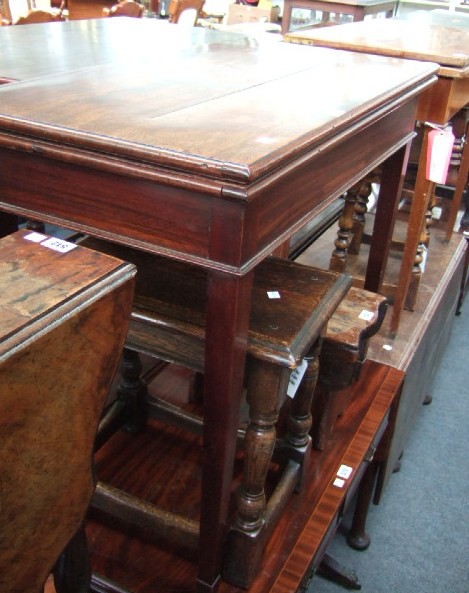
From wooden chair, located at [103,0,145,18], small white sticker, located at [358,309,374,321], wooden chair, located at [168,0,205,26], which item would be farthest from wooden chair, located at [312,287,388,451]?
wooden chair, located at [168,0,205,26]

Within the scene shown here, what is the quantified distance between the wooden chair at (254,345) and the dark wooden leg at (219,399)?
45 millimetres

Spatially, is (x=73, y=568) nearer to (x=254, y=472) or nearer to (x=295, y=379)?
(x=254, y=472)

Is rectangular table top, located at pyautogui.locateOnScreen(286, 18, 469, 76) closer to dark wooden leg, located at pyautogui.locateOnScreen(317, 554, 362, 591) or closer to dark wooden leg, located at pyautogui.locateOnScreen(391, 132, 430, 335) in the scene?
dark wooden leg, located at pyautogui.locateOnScreen(391, 132, 430, 335)

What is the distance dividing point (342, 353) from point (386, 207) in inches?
18.8

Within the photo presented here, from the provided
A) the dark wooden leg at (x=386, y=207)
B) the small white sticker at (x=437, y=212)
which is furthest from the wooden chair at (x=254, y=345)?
the small white sticker at (x=437, y=212)

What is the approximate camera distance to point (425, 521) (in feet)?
5.45

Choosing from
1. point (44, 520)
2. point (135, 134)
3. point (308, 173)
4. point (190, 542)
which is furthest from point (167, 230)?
point (190, 542)

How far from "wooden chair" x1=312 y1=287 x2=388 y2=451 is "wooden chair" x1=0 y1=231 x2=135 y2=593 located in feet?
2.12

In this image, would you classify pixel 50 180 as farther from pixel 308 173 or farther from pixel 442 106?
pixel 442 106

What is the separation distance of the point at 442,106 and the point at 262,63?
1.76 feet

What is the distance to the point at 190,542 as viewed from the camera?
1.04 meters

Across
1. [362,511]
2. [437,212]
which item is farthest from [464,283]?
[362,511]

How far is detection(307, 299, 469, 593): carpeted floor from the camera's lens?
1.49 m

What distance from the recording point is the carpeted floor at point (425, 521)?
58.7 inches
